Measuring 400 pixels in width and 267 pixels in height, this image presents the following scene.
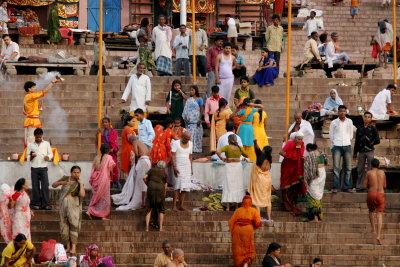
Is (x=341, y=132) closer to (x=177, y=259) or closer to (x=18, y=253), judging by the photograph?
(x=177, y=259)

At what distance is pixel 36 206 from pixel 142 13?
16.8 metres

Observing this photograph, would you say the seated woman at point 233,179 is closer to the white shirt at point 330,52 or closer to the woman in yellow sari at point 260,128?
the woman in yellow sari at point 260,128

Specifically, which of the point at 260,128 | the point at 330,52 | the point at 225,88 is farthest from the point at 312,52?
the point at 260,128

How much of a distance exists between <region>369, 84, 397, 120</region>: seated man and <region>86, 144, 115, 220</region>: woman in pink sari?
6026mm

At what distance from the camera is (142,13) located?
3859cm

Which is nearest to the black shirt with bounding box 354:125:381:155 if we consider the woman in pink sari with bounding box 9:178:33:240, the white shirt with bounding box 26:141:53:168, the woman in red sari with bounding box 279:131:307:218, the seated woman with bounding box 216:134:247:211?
the woman in red sari with bounding box 279:131:307:218

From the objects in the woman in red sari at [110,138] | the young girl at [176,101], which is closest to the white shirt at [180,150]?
the woman in red sari at [110,138]

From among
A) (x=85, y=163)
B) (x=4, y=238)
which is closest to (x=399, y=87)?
(x=85, y=163)

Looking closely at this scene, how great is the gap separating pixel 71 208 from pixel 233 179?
2659mm

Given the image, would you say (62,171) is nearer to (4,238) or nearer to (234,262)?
(4,238)

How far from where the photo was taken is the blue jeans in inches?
913

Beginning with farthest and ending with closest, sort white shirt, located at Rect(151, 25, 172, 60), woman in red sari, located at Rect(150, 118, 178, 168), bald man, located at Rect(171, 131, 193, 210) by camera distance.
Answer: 1. white shirt, located at Rect(151, 25, 172, 60)
2. woman in red sari, located at Rect(150, 118, 178, 168)
3. bald man, located at Rect(171, 131, 193, 210)

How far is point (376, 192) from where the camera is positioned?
71.7ft

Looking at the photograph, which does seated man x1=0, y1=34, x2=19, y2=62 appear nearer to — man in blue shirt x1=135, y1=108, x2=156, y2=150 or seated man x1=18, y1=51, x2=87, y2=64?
seated man x1=18, y1=51, x2=87, y2=64
